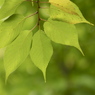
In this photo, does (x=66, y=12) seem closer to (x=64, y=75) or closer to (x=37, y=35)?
(x=37, y=35)

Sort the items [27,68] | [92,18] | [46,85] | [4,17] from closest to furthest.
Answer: [4,17], [92,18], [46,85], [27,68]

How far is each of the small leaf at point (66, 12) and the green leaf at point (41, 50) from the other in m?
0.06

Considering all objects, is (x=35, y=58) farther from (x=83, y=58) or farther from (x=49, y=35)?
(x=83, y=58)

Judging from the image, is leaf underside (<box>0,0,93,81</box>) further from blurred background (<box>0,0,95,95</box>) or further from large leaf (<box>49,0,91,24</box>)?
blurred background (<box>0,0,95,95</box>)

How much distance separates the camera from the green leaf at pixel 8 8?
2.30ft

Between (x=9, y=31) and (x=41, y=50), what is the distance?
10 centimetres

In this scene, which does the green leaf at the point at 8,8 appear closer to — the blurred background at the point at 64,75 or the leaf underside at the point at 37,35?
the leaf underside at the point at 37,35

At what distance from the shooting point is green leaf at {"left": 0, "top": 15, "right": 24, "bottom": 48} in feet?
2.35

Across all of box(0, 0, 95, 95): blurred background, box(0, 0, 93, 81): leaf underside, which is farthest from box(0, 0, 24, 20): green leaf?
box(0, 0, 95, 95): blurred background

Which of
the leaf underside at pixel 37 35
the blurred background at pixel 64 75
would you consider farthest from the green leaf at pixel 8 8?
the blurred background at pixel 64 75

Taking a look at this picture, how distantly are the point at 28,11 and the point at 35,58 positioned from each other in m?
1.15

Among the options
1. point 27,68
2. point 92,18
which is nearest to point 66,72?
point 27,68

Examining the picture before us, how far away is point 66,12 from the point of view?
2.33ft

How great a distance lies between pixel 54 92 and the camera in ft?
7.75
